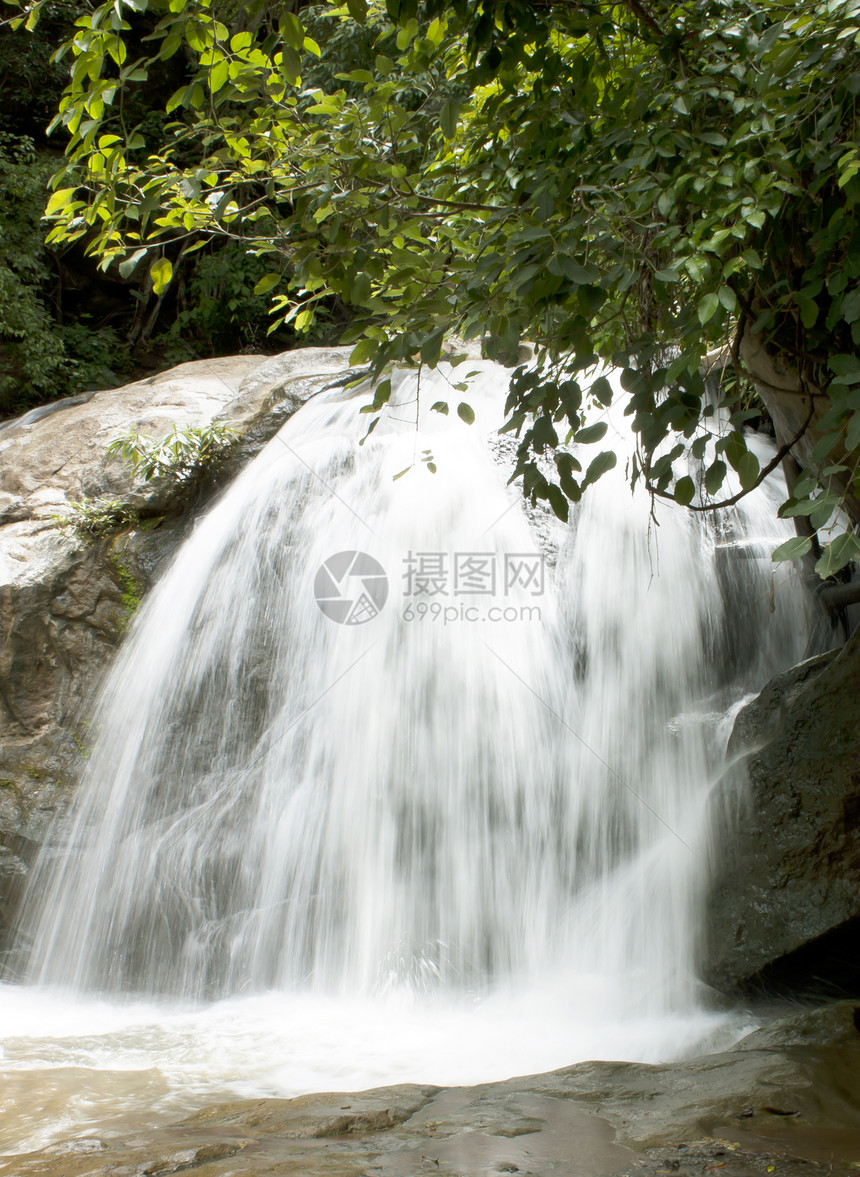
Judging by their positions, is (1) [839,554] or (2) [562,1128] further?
(2) [562,1128]

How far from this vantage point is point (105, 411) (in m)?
6.81

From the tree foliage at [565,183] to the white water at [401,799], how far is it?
6.74 feet

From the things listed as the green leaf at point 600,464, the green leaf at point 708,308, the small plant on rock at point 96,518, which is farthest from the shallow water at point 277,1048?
the small plant on rock at point 96,518

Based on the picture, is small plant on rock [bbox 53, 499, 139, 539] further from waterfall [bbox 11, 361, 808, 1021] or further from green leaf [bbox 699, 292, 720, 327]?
green leaf [bbox 699, 292, 720, 327]

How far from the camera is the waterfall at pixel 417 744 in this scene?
12.6 ft

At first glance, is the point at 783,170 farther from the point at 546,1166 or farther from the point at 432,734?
the point at 432,734

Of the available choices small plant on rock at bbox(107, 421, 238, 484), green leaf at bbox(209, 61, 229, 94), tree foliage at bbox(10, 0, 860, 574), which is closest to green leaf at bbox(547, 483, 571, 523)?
tree foliage at bbox(10, 0, 860, 574)

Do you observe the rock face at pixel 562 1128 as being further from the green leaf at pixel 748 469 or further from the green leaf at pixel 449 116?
the green leaf at pixel 449 116

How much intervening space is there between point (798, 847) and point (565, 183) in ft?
7.54

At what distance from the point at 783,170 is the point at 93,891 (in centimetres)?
444

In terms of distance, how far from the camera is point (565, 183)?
2.08 meters

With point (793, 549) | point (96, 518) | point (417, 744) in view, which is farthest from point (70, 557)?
point (793, 549)

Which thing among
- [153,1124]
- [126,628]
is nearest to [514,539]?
[126,628]

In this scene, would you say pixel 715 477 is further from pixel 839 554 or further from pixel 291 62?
pixel 291 62
